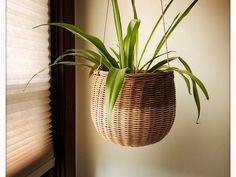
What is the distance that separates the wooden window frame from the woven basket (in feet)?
1.61

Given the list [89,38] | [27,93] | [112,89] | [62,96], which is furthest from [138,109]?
[62,96]

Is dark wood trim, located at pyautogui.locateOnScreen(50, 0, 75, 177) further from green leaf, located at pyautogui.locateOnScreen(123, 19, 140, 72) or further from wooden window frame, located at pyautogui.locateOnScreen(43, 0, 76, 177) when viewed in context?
green leaf, located at pyautogui.locateOnScreen(123, 19, 140, 72)

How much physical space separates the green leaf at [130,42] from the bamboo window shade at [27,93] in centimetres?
44

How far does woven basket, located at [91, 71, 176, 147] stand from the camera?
91 centimetres

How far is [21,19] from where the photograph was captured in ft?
3.81

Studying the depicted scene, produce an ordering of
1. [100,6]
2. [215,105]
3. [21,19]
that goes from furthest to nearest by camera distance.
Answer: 1. [100,6]
2. [215,105]
3. [21,19]

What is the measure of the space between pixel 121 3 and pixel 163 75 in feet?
2.17

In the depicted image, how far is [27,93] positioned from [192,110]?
78 centimetres

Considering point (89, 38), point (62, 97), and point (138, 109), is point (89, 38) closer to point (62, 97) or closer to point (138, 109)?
point (138, 109)

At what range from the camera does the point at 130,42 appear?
94 cm

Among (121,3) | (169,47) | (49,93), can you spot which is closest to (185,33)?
(169,47)

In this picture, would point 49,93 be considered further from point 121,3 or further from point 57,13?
point 121,3

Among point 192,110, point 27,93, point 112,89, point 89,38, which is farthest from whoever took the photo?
point 192,110
